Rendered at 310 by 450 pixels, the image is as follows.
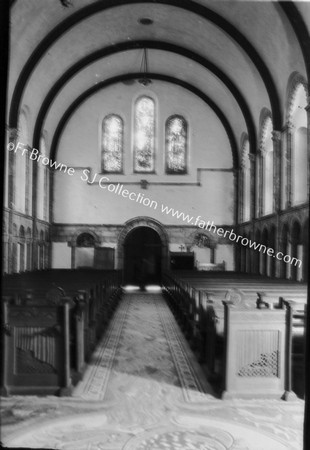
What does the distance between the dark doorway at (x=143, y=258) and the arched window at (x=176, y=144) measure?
329 centimetres

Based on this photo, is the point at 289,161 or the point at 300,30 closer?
the point at 300,30

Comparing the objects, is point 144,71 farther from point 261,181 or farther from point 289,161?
point 289,161

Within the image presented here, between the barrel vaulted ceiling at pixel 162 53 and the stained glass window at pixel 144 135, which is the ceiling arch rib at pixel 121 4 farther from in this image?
the stained glass window at pixel 144 135

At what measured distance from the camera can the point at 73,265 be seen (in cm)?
2025

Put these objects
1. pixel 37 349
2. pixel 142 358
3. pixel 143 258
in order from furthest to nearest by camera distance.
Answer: pixel 143 258, pixel 142 358, pixel 37 349

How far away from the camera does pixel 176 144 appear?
2131 centimetres

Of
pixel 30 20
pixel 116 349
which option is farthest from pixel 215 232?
pixel 116 349

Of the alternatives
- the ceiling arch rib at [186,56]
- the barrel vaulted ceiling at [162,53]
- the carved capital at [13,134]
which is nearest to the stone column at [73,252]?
the barrel vaulted ceiling at [162,53]

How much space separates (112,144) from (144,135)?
62.6 inches

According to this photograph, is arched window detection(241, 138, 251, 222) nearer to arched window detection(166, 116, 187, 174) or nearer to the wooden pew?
arched window detection(166, 116, 187, 174)

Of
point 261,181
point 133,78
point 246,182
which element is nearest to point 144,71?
point 133,78

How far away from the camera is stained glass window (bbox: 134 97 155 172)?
2116cm

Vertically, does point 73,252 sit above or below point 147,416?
above

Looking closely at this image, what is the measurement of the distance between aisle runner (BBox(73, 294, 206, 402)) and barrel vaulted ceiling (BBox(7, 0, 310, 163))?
780 cm
